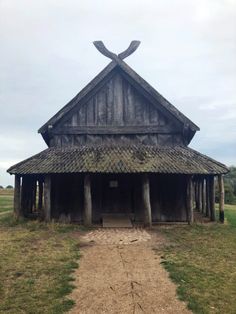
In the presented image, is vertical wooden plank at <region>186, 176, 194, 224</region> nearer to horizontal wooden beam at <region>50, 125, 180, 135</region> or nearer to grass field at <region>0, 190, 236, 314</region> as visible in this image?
grass field at <region>0, 190, 236, 314</region>

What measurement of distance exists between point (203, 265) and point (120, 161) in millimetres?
8045

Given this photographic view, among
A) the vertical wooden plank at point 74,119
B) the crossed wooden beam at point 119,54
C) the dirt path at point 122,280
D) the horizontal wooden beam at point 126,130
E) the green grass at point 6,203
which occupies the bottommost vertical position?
the dirt path at point 122,280

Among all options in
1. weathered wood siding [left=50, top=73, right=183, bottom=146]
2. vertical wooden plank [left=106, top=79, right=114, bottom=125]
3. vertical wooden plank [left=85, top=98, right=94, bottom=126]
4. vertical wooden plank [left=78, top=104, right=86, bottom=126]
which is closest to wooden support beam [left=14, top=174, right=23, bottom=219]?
weathered wood siding [left=50, top=73, right=183, bottom=146]

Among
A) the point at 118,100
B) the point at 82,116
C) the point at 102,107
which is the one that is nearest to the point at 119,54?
the point at 118,100

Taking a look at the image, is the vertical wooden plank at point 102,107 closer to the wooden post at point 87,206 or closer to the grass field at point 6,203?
the wooden post at point 87,206

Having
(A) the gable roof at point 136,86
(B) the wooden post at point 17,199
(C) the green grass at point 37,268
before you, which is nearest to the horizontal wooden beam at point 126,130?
(A) the gable roof at point 136,86

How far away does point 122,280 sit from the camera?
349 inches

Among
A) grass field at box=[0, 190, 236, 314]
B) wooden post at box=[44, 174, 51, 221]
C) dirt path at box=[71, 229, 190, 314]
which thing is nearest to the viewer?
dirt path at box=[71, 229, 190, 314]

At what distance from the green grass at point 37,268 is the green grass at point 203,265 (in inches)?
106

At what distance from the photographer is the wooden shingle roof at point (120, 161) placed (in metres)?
16.9

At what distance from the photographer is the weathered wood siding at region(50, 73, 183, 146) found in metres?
19.4

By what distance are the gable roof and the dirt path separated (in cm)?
747

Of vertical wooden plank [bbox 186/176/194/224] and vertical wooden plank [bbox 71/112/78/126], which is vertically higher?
vertical wooden plank [bbox 71/112/78/126]

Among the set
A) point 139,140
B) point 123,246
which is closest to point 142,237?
point 123,246
